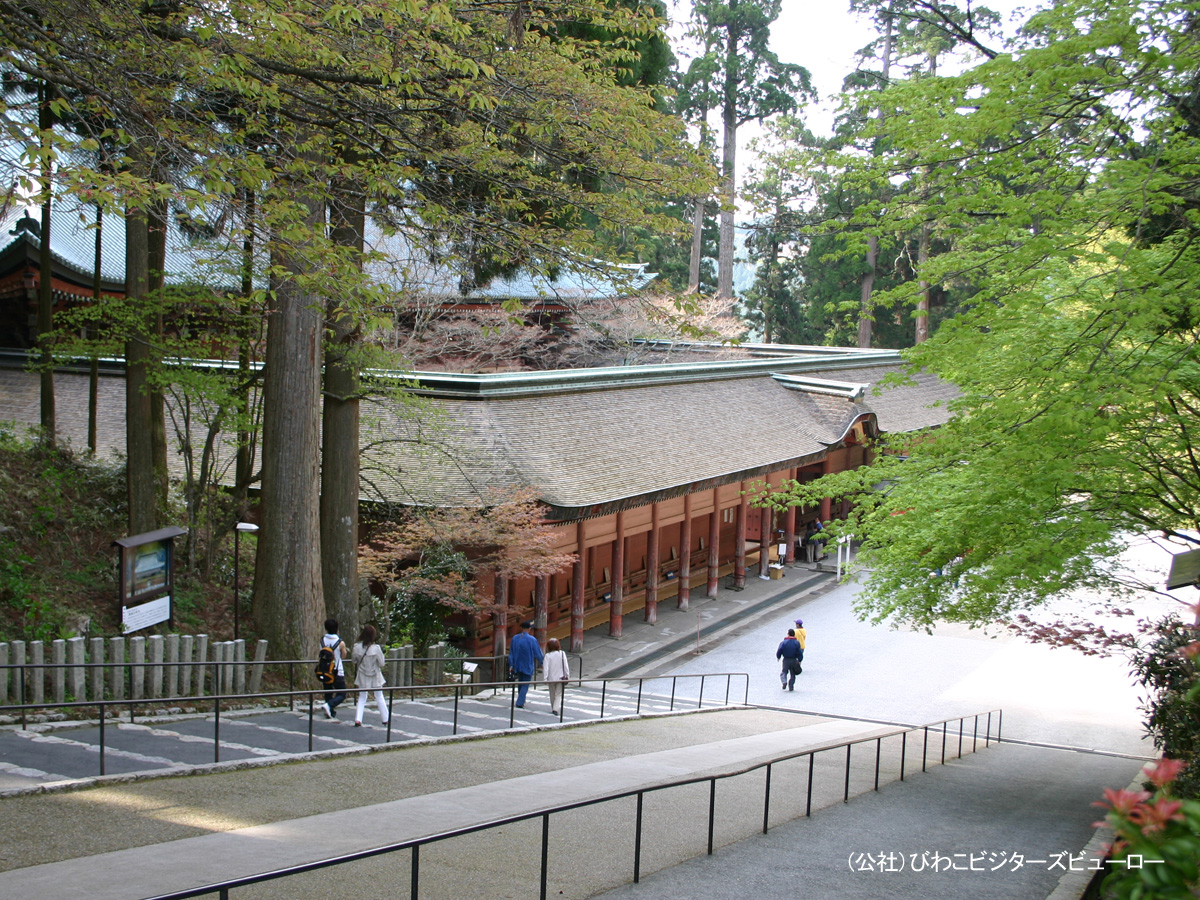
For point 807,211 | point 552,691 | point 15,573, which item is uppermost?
point 807,211

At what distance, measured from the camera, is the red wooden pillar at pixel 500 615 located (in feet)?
57.6

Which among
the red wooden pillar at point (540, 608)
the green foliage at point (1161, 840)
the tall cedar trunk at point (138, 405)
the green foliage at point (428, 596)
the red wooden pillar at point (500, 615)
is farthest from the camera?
the red wooden pillar at point (540, 608)

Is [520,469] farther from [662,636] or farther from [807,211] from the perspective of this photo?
[807,211]

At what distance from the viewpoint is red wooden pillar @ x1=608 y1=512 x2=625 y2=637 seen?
21.5 metres

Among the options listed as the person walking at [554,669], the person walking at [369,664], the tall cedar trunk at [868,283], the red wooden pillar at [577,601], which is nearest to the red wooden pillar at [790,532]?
the red wooden pillar at [577,601]

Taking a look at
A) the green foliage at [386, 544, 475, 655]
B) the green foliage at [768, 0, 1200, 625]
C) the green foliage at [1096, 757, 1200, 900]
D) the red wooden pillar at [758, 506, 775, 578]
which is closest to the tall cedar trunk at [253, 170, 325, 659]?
the green foliage at [386, 544, 475, 655]

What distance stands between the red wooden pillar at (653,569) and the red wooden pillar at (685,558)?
1065mm

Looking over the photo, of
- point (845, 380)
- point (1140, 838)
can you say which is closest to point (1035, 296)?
point (1140, 838)

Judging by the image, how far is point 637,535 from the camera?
23.8 meters

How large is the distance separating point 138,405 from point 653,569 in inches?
519

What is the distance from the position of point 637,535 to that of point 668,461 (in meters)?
2.50

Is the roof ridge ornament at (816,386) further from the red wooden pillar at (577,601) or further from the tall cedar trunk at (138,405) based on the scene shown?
the tall cedar trunk at (138,405)

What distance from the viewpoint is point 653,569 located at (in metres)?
23.1

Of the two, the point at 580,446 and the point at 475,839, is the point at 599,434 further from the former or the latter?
the point at 475,839
